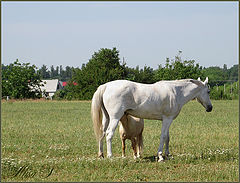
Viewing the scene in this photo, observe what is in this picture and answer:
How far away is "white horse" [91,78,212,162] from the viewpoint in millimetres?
9656

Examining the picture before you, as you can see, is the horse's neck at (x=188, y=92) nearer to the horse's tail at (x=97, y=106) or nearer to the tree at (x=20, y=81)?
the horse's tail at (x=97, y=106)

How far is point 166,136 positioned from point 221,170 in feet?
6.34

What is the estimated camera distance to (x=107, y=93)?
973cm

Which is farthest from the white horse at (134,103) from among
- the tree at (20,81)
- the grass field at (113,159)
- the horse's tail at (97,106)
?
the tree at (20,81)

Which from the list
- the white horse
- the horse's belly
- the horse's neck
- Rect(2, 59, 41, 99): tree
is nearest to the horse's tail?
the white horse

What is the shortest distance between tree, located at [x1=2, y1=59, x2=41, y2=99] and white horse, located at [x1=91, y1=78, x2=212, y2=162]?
158 feet

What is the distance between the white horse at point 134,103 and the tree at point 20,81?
48.2 meters

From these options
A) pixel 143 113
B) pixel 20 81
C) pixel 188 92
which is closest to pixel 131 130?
pixel 143 113

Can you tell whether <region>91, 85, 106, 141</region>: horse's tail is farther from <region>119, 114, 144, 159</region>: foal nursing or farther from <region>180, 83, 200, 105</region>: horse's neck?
<region>180, 83, 200, 105</region>: horse's neck

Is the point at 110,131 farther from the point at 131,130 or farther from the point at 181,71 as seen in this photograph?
→ the point at 181,71

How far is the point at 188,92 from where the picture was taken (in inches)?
413

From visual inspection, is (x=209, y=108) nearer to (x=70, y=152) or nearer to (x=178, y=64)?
(x=70, y=152)

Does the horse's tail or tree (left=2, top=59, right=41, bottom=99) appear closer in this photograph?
the horse's tail

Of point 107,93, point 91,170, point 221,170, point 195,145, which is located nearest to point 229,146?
point 195,145
